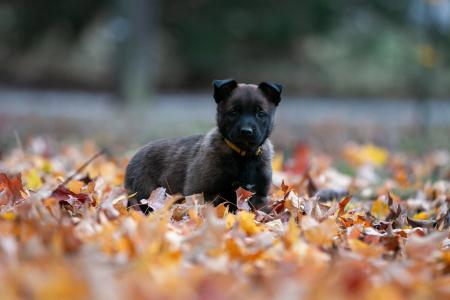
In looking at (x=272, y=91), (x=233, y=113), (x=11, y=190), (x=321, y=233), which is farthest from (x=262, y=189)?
(x=11, y=190)

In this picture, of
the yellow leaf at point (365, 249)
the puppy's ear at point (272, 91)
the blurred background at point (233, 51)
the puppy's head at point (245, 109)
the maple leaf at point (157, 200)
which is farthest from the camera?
the blurred background at point (233, 51)

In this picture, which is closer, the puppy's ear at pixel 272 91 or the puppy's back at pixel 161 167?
the puppy's ear at pixel 272 91

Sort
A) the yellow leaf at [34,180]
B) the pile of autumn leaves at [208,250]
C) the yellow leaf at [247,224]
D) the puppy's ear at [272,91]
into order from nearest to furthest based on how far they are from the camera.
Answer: the pile of autumn leaves at [208,250], the yellow leaf at [247,224], the puppy's ear at [272,91], the yellow leaf at [34,180]

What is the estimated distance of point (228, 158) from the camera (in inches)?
207

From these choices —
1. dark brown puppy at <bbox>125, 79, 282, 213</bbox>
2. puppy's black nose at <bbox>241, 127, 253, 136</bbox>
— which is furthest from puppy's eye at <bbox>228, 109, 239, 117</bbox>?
puppy's black nose at <bbox>241, 127, 253, 136</bbox>

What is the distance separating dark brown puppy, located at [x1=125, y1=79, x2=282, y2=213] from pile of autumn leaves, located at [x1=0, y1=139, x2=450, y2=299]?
0.76 feet

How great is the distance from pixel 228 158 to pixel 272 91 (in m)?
0.63

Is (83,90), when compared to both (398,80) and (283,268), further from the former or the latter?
(283,268)

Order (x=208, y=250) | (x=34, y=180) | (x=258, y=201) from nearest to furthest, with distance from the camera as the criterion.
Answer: (x=208, y=250) < (x=258, y=201) < (x=34, y=180)

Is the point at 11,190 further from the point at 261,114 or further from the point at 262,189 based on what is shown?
the point at 261,114

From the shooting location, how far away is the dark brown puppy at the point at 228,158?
5188 millimetres

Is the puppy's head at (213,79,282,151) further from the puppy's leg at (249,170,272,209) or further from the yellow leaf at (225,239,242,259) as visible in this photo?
the yellow leaf at (225,239,242,259)

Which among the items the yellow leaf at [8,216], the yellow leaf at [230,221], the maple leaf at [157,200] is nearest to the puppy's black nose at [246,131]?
the maple leaf at [157,200]

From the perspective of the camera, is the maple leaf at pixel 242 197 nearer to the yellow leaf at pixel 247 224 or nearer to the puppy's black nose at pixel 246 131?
the puppy's black nose at pixel 246 131
